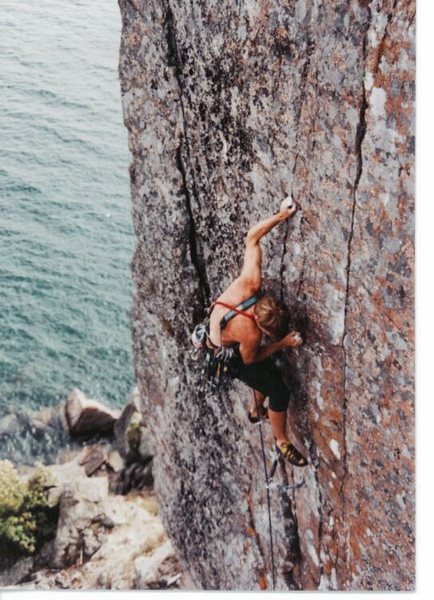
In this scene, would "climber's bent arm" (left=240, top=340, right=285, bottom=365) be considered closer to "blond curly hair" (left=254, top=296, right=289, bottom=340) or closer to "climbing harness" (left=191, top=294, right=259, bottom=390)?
"climbing harness" (left=191, top=294, right=259, bottom=390)

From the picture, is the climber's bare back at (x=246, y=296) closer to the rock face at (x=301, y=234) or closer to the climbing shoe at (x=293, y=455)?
the rock face at (x=301, y=234)

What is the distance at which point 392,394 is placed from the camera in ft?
12.9

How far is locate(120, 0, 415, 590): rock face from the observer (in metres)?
3.57

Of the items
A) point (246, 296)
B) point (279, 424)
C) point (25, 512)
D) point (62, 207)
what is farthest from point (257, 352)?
point (25, 512)

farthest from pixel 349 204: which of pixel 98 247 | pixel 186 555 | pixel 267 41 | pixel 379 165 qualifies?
pixel 98 247

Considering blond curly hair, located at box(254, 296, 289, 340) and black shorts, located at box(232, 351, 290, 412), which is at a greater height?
blond curly hair, located at box(254, 296, 289, 340)

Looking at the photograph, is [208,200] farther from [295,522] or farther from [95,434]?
[95,434]

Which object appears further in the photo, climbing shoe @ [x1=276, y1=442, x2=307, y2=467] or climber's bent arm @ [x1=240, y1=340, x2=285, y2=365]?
climbing shoe @ [x1=276, y1=442, x2=307, y2=467]

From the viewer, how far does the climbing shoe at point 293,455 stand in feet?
16.0

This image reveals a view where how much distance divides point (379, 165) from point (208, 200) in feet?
6.45

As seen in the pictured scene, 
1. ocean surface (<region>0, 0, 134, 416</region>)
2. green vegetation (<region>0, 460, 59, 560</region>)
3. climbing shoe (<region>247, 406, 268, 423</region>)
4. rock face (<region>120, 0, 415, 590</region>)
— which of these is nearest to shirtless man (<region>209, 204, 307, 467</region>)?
rock face (<region>120, 0, 415, 590</region>)

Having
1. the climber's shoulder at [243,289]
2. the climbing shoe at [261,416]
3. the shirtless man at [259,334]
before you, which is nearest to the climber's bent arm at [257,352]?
the shirtless man at [259,334]

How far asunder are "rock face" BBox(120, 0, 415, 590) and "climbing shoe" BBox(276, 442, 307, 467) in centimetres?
15

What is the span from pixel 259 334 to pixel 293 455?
1.18 metres
